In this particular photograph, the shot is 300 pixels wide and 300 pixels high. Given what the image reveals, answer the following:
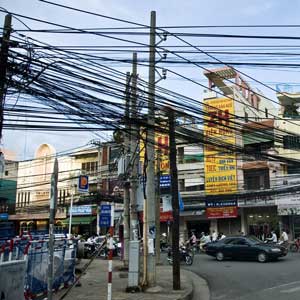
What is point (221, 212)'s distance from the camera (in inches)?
1647

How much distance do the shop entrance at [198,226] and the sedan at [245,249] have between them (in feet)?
59.1

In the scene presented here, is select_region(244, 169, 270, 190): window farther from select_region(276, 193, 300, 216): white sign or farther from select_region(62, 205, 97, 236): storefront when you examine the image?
select_region(62, 205, 97, 236): storefront

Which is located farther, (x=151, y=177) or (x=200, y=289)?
(x=200, y=289)

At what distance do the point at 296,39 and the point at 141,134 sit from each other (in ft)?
20.9

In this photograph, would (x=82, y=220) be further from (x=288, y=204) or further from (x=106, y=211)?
(x=106, y=211)

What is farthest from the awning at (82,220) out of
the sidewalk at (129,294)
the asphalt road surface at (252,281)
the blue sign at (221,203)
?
the sidewalk at (129,294)

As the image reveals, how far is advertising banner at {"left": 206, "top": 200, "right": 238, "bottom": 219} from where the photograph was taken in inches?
1617

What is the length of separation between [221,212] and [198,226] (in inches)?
172

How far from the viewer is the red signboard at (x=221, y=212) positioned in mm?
41062

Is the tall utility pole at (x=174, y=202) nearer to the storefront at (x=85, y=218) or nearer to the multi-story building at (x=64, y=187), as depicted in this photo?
the multi-story building at (x=64, y=187)

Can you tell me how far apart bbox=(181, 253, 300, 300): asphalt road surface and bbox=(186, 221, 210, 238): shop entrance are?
21411 mm

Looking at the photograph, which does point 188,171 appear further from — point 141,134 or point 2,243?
point 2,243

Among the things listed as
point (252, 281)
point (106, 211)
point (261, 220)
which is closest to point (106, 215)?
point (106, 211)

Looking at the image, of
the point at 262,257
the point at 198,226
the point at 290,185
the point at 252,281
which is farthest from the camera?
the point at 198,226
